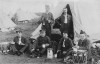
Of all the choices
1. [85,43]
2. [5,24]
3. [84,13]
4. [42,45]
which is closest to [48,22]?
[42,45]

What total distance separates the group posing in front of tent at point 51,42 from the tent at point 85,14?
23 centimetres

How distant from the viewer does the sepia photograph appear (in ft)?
19.6

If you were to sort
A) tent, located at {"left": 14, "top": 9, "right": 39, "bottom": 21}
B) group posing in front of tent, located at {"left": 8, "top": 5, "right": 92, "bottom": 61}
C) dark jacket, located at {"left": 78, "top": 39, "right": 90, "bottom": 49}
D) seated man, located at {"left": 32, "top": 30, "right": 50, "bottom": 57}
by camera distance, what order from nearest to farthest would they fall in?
1. dark jacket, located at {"left": 78, "top": 39, "right": 90, "bottom": 49}
2. group posing in front of tent, located at {"left": 8, "top": 5, "right": 92, "bottom": 61}
3. seated man, located at {"left": 32, "top": 30, "right": 50, "bottom": 57}
4. tent, located at {"left": 14, "top": 9, "right": 39, "bottom": 21}

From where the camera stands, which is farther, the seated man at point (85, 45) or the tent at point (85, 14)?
the tent at point (85, 14)

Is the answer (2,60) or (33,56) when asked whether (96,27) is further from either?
(2,60)

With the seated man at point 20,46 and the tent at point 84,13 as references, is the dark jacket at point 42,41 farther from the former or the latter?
the tent at point 84,13

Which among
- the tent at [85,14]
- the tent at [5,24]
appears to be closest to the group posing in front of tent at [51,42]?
the tent at [85,14]

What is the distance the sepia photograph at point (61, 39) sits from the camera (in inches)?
236

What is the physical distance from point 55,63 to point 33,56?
3.02 ft

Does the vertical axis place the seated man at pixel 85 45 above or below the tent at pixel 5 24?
below

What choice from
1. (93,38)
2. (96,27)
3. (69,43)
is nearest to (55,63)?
(69,43)

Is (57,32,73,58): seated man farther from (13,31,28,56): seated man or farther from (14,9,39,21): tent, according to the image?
(14,9,39,21): tent

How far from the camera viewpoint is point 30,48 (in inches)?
270

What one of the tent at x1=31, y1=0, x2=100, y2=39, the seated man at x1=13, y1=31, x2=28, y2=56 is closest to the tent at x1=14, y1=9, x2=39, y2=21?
the tent at x1=31, y1=0, x2=100, y2=39
